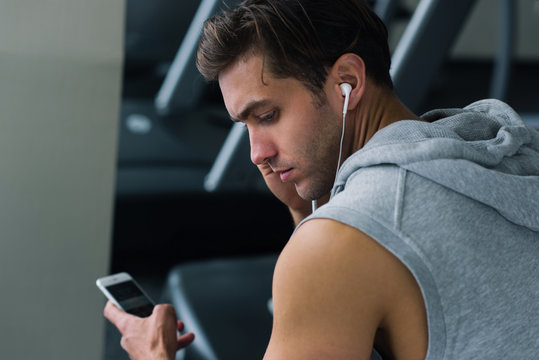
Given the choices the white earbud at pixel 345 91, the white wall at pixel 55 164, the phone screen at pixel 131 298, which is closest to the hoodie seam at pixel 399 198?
the white earbud at pixel 345 91

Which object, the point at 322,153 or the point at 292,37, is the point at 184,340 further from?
the point at 292,37

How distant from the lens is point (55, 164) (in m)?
1.24

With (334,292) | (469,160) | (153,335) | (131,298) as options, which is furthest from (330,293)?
(131,298)

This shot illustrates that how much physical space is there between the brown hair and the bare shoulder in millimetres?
286

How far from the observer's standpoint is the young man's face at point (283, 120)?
0.93 m

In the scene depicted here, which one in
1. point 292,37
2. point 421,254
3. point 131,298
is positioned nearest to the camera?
point 421,254

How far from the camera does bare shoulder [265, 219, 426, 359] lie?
0.72m

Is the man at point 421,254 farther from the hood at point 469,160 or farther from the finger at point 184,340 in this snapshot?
the finger at point 184,340

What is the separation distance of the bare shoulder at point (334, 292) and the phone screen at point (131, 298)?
48 centimetres

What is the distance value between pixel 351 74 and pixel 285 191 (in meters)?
0.47

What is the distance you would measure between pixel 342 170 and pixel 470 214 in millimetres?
170

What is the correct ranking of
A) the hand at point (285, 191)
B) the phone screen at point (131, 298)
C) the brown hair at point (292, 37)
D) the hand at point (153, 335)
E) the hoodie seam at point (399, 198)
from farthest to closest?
1. the hand at point (285, 191)
2. the phone screen at point (131, 298)
3. the hand at point (153, 335)
4. the brown hair at point (292, 37)
5. the hoodie seam at point (399, 198)

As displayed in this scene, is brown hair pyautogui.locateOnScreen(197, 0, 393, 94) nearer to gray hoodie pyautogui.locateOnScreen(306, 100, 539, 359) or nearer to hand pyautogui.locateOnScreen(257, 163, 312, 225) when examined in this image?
gray hoodie pyautogui.locateOnScreen(306, 100, 539, 359)

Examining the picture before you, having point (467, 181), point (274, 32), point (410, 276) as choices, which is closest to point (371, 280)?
point (410, 276)
